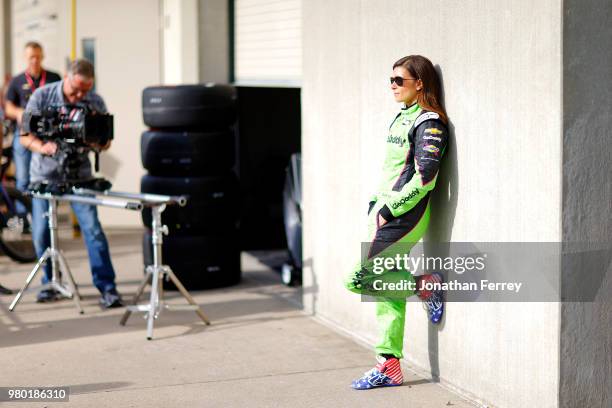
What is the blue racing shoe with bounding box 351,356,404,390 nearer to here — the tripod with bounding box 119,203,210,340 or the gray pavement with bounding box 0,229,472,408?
the gray pavement with bounding box 0,229,472,408

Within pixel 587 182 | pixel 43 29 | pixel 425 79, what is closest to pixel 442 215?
pixel 425 79

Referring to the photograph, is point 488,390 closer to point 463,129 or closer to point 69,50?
point 463,129

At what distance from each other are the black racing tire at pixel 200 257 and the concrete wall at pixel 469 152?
1.49 meters

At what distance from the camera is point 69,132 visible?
7406mm

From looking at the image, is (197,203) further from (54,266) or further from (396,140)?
(396,140)

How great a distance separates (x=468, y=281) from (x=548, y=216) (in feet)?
2.88

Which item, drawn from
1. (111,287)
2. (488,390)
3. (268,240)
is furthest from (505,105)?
(268,240)

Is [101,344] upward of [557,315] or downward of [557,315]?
downward

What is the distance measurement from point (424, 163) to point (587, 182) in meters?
0.97

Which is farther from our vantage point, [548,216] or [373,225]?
[373,225]

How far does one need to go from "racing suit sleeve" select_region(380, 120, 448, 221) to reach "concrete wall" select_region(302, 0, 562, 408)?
0.14m

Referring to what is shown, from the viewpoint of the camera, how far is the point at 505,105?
491 centimetres

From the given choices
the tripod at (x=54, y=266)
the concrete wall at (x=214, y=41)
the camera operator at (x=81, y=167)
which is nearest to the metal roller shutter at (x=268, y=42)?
the concrete wall at (x=214, y=41)

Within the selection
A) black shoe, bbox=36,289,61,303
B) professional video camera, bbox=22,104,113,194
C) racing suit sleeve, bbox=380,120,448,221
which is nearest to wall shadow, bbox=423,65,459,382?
racing suit sleeve, bbox=380,120,448,221
